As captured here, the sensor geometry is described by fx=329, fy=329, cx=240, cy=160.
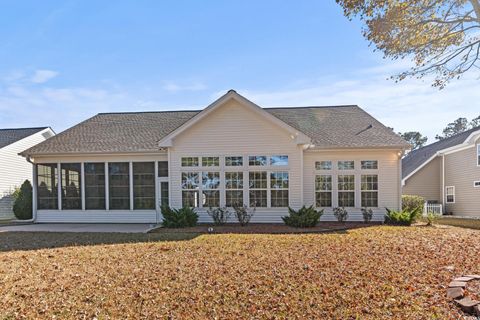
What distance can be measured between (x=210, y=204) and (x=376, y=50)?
915cm

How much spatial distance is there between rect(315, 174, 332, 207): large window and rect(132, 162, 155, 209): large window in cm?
749

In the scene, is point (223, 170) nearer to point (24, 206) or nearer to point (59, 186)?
point (59, 186)

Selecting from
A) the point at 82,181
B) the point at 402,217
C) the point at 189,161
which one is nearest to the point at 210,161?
the point at 189,161

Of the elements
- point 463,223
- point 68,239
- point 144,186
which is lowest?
point 463,223

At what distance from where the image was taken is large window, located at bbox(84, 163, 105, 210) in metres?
15.5

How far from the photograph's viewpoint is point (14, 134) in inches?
938

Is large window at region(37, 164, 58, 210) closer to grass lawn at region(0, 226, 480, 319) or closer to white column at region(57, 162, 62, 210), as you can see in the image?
white column at region(57, 162, 62, 210)

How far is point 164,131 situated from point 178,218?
588 centimetres

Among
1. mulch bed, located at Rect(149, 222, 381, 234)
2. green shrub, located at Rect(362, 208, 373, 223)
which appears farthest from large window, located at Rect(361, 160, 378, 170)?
mulch bed, located at Rect(149, 222, 381, 234)

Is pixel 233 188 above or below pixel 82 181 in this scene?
below

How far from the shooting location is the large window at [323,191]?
1473 cm

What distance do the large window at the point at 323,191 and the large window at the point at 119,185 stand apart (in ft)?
28.6

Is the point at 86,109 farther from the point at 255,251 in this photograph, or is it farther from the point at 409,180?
the point at 409,180

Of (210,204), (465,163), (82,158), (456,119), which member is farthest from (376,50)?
(456,119)
